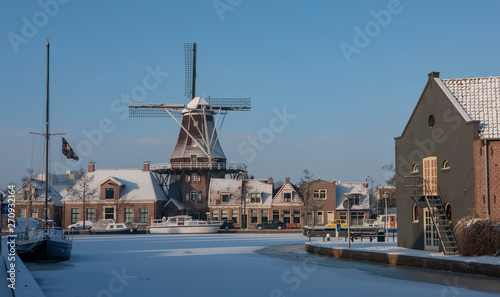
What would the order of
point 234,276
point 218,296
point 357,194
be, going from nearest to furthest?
point 218,296 < point 234,276 < point 357,194

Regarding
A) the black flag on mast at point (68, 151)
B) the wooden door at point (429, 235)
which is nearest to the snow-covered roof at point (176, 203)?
the black flag on mast at point (68, 151)

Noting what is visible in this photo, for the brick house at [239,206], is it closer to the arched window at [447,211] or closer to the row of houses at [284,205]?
the row of houses at [284,205]

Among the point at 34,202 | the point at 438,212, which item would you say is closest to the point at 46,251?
the point at 438,212

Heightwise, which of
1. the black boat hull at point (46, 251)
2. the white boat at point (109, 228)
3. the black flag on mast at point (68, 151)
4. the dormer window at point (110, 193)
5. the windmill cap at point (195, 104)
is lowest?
the white boat at point (109, 228)

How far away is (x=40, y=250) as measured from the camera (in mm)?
28344

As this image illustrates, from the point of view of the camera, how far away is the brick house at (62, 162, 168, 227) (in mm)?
75500

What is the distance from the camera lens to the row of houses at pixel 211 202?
7588 centimetres

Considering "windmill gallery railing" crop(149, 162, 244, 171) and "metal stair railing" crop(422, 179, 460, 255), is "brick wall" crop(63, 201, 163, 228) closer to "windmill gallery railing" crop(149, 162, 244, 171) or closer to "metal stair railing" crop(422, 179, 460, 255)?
"windmill gallery railing" crop(149, 162, 244, 171)

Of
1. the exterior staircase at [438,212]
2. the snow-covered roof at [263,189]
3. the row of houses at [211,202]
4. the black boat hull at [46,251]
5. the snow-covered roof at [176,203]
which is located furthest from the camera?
the snow-covered roof at [263,189]

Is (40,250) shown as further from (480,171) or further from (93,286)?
(480,171)

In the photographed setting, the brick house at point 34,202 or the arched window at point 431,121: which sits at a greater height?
the arched window at point 431,121

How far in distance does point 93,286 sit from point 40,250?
12.4m

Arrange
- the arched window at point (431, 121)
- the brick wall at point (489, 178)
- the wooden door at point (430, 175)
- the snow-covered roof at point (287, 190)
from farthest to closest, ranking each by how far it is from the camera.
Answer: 1. the snow-covered roof at point (287, 190)
2. the arched window at point (431, 121)
3. the wooden door at point (430, 175)
4. the brick wall at point (489, 178)

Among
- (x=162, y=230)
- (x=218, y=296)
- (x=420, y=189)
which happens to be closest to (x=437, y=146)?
(x=420, y=189)
